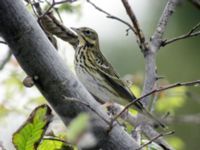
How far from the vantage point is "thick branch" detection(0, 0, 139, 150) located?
177 cm

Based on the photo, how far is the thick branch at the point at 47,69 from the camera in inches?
69.7

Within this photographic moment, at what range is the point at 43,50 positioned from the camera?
1834 millimetres

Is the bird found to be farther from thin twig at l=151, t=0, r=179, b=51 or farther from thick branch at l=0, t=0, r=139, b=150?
thick branch at l=0, t=0, r=139, b=150

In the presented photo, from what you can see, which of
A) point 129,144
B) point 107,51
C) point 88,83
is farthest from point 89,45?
point 107,51

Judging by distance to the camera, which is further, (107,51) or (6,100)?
(107,51)

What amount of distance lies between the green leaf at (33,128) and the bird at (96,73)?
1.87m

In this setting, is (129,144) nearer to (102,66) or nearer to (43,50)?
(43,50)

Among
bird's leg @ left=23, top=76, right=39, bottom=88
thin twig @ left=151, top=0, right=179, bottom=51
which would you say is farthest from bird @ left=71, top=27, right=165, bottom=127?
bird's leg @ left=23, top=76, right=39, bottom=88

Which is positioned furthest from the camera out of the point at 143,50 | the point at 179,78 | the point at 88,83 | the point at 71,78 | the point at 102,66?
the point at 179,78

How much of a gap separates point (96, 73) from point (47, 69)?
2.62m

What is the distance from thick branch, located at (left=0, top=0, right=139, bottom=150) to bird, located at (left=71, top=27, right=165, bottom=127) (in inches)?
A: 73.4

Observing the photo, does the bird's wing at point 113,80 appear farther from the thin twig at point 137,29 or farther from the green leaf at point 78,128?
the green leaf at point 78,128

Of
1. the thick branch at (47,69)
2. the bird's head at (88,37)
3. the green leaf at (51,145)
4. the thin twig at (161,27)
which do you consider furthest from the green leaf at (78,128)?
the bird's head at (88,37)

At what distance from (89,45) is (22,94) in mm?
657
